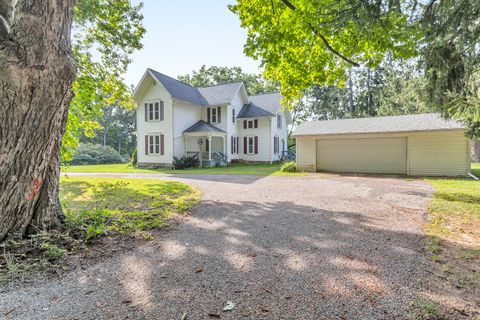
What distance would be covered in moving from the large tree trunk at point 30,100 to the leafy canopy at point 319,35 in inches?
175

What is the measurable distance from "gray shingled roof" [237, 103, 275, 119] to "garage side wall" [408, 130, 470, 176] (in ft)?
36.9

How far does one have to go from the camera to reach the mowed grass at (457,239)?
2871 mm

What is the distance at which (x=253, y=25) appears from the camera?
7.02 metres

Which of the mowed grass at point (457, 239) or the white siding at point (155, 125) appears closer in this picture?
the mowed grass at point (457, 239)

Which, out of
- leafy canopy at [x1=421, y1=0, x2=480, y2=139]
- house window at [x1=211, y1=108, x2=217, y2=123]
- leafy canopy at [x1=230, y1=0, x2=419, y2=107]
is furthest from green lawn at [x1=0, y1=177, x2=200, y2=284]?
house window at [x1=211, y1=108, x2=217, y2=123]

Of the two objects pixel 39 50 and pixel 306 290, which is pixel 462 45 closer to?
pixel 306 290

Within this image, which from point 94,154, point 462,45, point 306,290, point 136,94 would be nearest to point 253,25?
point 462,45

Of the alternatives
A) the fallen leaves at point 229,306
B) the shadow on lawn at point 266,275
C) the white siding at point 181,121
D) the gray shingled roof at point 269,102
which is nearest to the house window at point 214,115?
the white siding at point 181,121

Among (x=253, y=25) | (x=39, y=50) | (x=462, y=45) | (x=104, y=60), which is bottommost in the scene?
(x=39, y=50)

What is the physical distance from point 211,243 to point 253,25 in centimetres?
599

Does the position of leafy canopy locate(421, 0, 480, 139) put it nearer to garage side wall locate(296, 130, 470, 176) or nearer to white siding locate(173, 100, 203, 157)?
garage side wall locate(296, 130, 470, 176)

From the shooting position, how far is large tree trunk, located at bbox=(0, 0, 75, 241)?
3283mm

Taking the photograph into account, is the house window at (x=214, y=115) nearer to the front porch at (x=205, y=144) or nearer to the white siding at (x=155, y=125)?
the front porch at (x=205, y=144)

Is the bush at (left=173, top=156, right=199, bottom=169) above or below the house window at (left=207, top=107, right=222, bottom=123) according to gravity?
below
